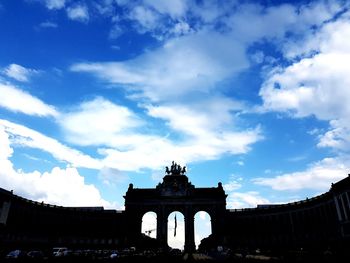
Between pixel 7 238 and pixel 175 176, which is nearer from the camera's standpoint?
pixel 7 238

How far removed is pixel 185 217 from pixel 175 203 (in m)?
4.66

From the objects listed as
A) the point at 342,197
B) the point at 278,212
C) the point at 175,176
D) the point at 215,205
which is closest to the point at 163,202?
the point at 175,176

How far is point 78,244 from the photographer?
81375 millimetres

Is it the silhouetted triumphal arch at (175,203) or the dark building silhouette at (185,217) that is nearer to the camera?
the dark building silhouette at (185,217)

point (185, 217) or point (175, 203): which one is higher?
point (175, 203)

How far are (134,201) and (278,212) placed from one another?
128 feet

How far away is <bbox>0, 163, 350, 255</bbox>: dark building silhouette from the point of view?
7319cm

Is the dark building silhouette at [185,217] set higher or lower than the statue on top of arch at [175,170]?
lower

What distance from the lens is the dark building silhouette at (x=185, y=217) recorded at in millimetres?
73188

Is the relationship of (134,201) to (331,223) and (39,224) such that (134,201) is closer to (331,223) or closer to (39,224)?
(39,224)

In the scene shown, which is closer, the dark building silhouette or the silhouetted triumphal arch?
the dark building silhouette

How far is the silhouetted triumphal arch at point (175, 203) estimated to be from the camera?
3482 inches

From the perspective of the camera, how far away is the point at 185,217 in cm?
8944

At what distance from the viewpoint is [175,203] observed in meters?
90.2
